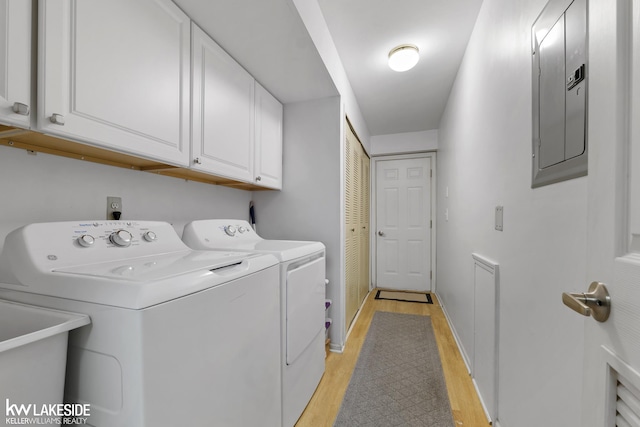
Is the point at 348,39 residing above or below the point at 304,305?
above

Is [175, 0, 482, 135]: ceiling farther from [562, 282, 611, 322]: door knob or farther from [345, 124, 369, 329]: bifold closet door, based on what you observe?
[562, 282, 611, 322]: door knob

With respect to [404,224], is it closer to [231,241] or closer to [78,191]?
[231,241]

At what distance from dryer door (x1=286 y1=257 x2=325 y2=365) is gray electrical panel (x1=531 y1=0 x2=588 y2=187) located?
1.13m

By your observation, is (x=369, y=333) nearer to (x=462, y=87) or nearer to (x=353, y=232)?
(x=353, y=232)

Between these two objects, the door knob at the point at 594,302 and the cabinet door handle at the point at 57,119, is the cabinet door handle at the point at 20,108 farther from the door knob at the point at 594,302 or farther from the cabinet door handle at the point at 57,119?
the door knob at the point at 594,302

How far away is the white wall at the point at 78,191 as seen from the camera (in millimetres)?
915

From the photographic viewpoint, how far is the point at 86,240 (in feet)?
3.02

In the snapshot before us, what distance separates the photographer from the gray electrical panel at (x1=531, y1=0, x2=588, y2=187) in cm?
74

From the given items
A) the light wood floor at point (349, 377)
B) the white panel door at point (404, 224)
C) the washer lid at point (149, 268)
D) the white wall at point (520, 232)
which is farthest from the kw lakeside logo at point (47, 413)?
the white panel door at point (404, 224)

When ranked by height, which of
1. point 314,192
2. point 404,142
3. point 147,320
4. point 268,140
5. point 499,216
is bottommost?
point 147,320

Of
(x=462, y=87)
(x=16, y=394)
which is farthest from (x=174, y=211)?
(x=462, y=87)

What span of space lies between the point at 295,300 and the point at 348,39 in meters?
1.88

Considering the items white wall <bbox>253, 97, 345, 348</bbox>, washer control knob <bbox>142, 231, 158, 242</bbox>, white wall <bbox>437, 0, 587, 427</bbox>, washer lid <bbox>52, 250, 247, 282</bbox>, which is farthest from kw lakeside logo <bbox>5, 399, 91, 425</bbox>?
white wall <bbox>253, 97, 345, 348</bbox>

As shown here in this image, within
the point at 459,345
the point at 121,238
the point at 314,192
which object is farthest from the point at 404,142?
the point at 121,238
